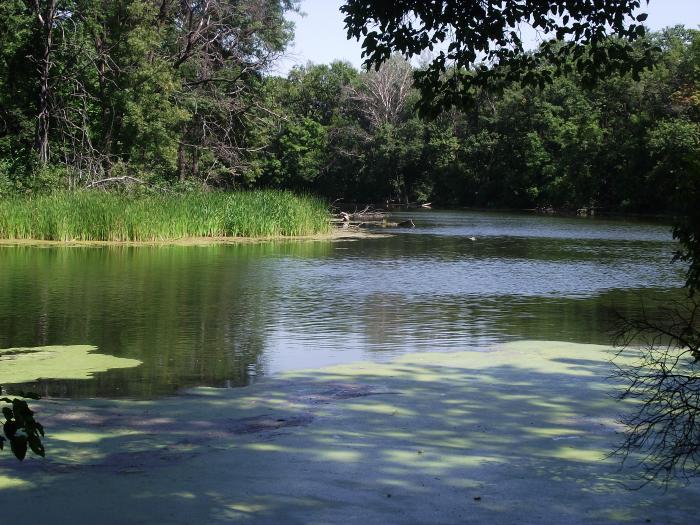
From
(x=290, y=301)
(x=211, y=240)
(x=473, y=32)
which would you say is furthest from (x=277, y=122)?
(x=473, y=32)

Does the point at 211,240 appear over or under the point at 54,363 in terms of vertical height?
over

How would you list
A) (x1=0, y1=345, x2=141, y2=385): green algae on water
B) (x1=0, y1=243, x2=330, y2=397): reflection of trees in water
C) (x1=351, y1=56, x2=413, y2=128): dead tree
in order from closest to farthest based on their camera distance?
(x1=0, y1=345, x2=141, y2=385): green algae on water
(x1=0, y1=243, x2=330, y2=397): reflection of trees in water
(x1=351, y1=56, x2=413, y2=128): dead tree

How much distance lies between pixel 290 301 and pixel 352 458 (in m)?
8.54

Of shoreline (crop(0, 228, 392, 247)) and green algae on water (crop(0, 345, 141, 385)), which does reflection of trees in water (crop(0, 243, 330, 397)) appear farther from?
shoreline (crop(0, 228, 392, 247))

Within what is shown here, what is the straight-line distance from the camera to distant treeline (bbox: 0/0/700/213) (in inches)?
1215

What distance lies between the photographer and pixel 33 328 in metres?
10.5

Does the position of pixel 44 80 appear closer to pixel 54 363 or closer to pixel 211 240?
pixel 211 240

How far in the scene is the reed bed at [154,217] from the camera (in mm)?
23453

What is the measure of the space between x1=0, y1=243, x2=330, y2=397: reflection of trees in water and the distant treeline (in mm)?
5163

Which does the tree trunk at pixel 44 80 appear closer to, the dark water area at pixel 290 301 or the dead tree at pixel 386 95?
the dark water area at pixel 290 301

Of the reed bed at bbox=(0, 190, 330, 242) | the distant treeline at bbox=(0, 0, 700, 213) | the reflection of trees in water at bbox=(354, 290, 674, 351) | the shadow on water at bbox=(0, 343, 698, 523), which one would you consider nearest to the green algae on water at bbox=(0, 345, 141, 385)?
the shadow on water at bbox=(0, 343, 698, 523)

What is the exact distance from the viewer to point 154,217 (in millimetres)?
24375

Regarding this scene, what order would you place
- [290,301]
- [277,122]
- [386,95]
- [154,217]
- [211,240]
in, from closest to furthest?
[290,301] → [154,217] → [211,240] → [277,122] → [386,95]

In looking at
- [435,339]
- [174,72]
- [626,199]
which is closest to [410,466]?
[435,339]
